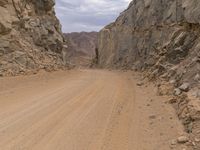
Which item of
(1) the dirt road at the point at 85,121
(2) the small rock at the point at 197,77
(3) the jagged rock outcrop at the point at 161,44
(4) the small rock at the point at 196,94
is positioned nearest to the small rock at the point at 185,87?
(3) the jagged rock outcrop at the point at 161,44

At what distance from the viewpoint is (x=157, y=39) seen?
1111 inches

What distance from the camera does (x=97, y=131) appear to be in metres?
7.92

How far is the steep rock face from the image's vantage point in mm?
16208

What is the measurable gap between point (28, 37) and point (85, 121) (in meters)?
17.2

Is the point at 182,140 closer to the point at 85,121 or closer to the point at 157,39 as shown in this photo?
the point at 85,121

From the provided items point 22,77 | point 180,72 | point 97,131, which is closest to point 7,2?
point 22,77

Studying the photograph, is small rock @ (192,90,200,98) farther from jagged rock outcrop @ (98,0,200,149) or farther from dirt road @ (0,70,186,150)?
dirt road @ (0,70,186,150)

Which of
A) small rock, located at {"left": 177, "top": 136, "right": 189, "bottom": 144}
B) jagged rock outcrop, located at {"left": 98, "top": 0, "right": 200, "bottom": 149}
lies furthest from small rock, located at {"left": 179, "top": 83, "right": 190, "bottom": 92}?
small rock, located at {"left": 177, "top": 136, "right": 189, "bottom": 144}

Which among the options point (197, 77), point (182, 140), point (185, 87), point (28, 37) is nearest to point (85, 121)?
point (182, 140)

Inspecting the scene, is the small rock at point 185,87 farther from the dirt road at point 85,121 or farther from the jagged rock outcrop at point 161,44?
the dirt road at point 85,121

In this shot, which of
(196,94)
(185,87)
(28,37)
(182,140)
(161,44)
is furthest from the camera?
(161,44)

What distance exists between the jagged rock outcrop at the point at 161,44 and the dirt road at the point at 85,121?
85 centimetres

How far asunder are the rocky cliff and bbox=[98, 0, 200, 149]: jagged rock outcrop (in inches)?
281

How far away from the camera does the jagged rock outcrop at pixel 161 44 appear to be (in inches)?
493
